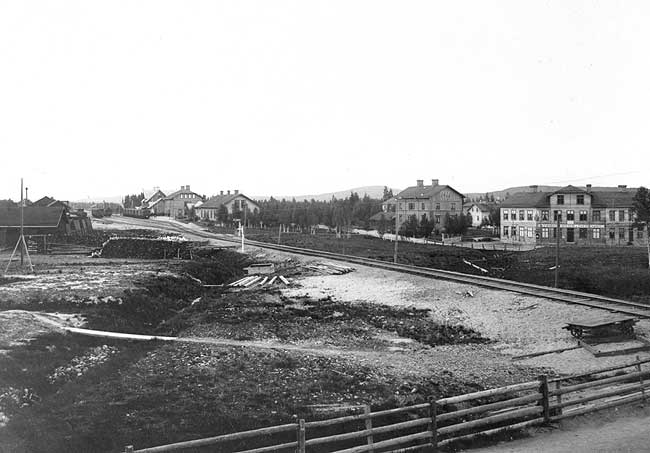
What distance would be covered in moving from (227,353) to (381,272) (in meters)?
20.6

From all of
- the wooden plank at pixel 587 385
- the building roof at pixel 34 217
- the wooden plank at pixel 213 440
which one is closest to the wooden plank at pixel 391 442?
the wooden plank at pixel 213 440

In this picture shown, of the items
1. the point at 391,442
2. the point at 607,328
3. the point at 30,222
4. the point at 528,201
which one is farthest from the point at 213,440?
the point at 528,201

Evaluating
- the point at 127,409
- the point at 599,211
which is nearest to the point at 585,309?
the point at 127,409

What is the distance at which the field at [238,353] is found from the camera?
14289 millimetres

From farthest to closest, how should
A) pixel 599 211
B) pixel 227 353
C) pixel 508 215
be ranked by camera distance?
pixel 508 215 → pixel 599 211 → pixel 227 353

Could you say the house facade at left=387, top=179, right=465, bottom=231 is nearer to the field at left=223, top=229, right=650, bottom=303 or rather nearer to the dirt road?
the field at left=223, top=229, right=650, bottom=303

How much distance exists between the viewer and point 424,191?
9081cm

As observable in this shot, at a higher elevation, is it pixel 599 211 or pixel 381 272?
pixel 599 211

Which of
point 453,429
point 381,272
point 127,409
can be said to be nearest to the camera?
point 453,429

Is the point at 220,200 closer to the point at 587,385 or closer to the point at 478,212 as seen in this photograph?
the point at 478,212

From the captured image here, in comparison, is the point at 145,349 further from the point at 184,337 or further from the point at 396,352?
the point at 396,352

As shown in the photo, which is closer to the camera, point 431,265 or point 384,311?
point 384,311

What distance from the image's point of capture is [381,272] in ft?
129

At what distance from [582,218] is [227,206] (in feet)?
201
